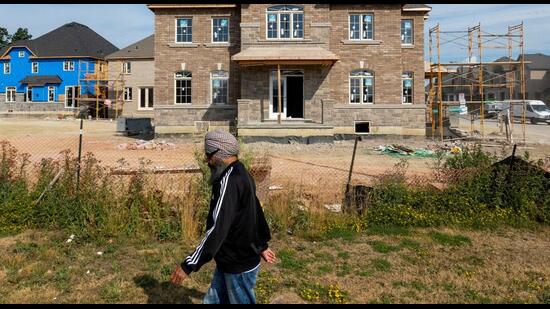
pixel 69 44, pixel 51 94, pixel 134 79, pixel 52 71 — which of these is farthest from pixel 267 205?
pixel 69 44

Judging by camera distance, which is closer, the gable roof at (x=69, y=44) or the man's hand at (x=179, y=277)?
the man's hand at (x=179, y=277)

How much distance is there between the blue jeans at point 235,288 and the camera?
3391mm

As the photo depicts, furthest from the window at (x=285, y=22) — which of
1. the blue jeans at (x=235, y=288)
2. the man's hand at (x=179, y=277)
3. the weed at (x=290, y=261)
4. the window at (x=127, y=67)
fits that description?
the window at (x=127, y=67)

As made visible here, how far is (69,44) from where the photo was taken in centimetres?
5397

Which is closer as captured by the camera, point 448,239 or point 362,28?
point 448,239

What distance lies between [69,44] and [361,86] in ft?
139

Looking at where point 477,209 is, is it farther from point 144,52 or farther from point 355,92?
point 144,52

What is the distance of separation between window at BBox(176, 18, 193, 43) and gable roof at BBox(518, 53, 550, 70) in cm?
6541

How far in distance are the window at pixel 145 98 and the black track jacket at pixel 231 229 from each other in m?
45.3

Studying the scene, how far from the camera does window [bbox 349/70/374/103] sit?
23.9 metres

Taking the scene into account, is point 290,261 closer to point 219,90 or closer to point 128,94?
point 219,90

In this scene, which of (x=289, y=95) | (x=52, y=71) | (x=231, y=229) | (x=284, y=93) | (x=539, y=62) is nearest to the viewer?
(x=231, y=229)

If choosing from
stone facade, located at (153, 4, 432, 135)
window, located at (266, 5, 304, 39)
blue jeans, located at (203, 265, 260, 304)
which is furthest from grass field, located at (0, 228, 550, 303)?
window, located at (266, 5, 304, 39)

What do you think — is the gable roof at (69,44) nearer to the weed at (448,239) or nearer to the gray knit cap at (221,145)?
the weed at (448,239)
